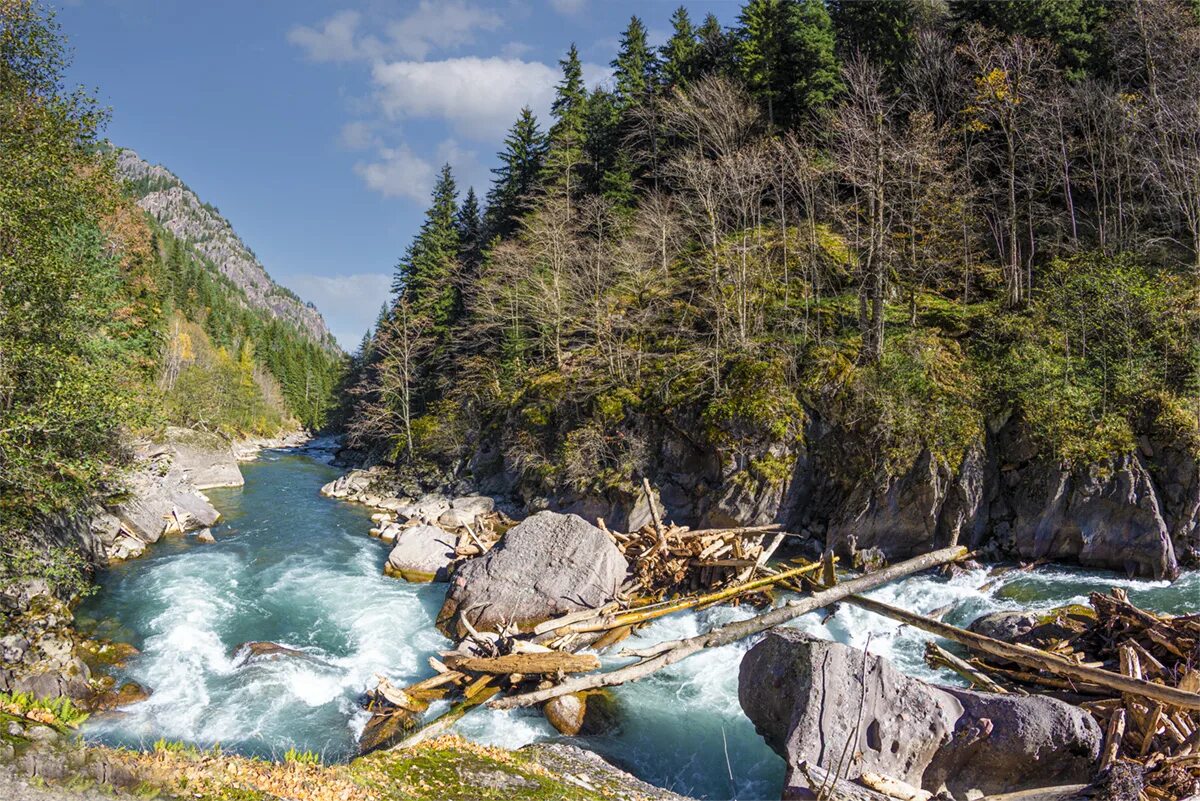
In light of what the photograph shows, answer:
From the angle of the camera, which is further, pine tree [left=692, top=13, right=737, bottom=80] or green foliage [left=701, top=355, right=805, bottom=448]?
pine tree [left=692, top=13, right=737, bottom=80]

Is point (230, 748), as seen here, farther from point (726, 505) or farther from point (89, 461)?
point (726, 505)

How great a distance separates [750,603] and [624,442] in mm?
9491

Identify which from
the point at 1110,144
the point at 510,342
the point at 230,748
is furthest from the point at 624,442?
the point at 1110,144

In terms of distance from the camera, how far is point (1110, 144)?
75.6 feet

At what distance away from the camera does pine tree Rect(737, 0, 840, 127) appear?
3281cm

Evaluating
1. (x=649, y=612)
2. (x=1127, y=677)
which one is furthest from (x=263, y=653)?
(x=1127, y=677)

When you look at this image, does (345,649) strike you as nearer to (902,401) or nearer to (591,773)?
(591,773)

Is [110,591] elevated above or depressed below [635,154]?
below

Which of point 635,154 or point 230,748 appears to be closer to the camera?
point 230,748

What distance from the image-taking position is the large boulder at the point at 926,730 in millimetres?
6812

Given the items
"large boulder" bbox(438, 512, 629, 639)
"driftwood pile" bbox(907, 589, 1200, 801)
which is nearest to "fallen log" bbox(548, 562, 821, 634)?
"large boulder" bbox(438, 512, 629, 639)

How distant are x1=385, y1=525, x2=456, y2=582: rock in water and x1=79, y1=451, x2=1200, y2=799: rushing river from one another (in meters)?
0.62

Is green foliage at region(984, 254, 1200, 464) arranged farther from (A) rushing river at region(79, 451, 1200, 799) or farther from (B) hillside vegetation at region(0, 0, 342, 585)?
(B) hillside vegetation at region(0, 0, 342, 585)

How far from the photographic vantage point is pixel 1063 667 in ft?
26.3
